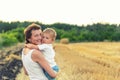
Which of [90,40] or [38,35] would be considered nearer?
[38,35]

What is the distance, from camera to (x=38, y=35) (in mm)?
5961

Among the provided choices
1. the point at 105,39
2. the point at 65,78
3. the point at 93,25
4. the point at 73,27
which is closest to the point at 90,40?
the point at 105,39

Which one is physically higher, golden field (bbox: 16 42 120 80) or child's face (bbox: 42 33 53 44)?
child's face (bbox: 42 33 53 44)

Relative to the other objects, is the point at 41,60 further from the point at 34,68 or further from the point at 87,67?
the point at 87,67

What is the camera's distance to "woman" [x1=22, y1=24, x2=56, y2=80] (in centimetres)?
589

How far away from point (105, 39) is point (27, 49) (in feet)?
278

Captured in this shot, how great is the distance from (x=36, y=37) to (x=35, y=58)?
0.27 meters

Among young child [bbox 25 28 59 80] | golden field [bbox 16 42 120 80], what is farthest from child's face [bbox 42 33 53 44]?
golden field [bbox 16 42 120 80]

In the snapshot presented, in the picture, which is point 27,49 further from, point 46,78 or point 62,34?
point 62,34

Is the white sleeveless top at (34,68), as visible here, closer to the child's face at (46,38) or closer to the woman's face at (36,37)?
the woman's face at (36,37)

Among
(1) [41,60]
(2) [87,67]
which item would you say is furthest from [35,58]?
(2) [87,67]

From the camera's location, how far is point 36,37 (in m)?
5.95

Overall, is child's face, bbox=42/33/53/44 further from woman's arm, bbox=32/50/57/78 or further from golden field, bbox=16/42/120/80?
golden field, bbox=16/42/120/80

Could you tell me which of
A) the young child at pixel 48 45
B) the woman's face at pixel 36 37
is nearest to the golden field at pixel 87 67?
the young child at pixel 48 45
